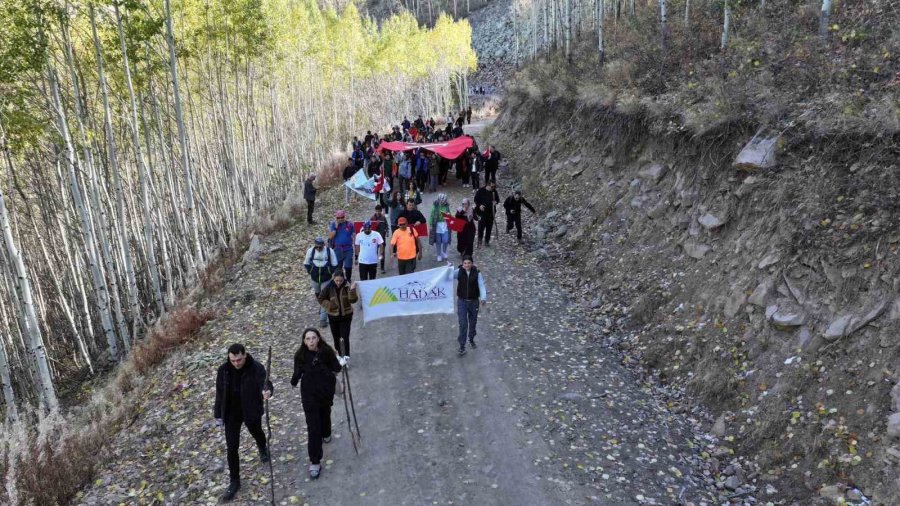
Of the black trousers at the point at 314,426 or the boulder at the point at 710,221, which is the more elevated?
the boulder at the point at 710,221

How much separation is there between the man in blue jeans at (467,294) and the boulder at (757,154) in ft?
16.6

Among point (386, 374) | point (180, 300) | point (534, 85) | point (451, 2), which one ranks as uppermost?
point (451, 2)

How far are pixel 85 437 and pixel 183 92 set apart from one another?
19.8 metres

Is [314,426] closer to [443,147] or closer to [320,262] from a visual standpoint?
[320,262]

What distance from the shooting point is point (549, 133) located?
69.9 feet

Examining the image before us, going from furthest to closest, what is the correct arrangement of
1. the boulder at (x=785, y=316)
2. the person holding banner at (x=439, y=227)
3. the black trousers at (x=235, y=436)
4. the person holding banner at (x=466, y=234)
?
the person holding banner at (x=439, y=227)
the person holding banner at (x=466, y=234)
the boulder at (x=785, y=316)
the black trousers at (x=235, y=436)

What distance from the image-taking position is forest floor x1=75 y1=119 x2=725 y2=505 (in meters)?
6.48

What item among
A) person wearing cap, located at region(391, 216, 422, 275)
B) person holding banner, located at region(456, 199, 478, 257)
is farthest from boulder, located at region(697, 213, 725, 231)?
person wearing cap, located at region(391, 216, 422, 275)

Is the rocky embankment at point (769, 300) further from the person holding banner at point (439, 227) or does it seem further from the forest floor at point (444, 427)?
the person holding banner at point (439, 227)

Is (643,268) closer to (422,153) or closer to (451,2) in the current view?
(422,153)

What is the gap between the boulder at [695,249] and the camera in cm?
980

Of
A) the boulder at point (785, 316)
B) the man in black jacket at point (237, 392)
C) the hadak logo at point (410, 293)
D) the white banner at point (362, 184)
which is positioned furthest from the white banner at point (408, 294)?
the white banner at point (362, 184)

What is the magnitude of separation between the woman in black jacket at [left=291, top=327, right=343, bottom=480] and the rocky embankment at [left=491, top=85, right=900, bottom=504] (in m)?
4.91

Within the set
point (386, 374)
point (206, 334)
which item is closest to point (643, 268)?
point (386, 374)
